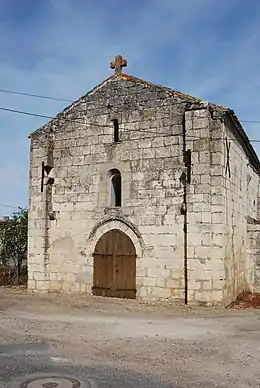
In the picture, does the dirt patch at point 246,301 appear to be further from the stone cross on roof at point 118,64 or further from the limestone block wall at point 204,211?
the stone cross on roof at point 118,64

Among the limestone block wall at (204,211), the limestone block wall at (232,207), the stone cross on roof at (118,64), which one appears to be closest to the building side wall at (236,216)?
the limestone block wall at (232,207)

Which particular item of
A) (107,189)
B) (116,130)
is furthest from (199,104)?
(107,189)

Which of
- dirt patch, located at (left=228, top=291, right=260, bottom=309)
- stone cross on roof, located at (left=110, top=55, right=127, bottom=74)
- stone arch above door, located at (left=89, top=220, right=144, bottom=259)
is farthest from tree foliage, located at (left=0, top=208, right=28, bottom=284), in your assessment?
dirt patch, located at (left=228, top=291, right=260, bottom=309)

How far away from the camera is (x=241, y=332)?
9031 mm

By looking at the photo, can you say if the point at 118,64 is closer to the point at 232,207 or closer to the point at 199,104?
the point at 199,104

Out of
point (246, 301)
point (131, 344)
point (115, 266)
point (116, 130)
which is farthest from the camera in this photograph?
point (116, 130)

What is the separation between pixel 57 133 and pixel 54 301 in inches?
226

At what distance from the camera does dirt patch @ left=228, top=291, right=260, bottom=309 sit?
12684mm

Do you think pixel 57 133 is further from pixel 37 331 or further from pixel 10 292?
pixel 37 331

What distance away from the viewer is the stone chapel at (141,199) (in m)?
12.5

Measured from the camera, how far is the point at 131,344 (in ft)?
26.0

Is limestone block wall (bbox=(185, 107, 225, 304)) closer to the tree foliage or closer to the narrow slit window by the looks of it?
the narrow slit window

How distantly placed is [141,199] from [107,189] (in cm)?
134

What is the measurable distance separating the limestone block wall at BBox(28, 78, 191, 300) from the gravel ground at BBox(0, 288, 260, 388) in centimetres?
168
